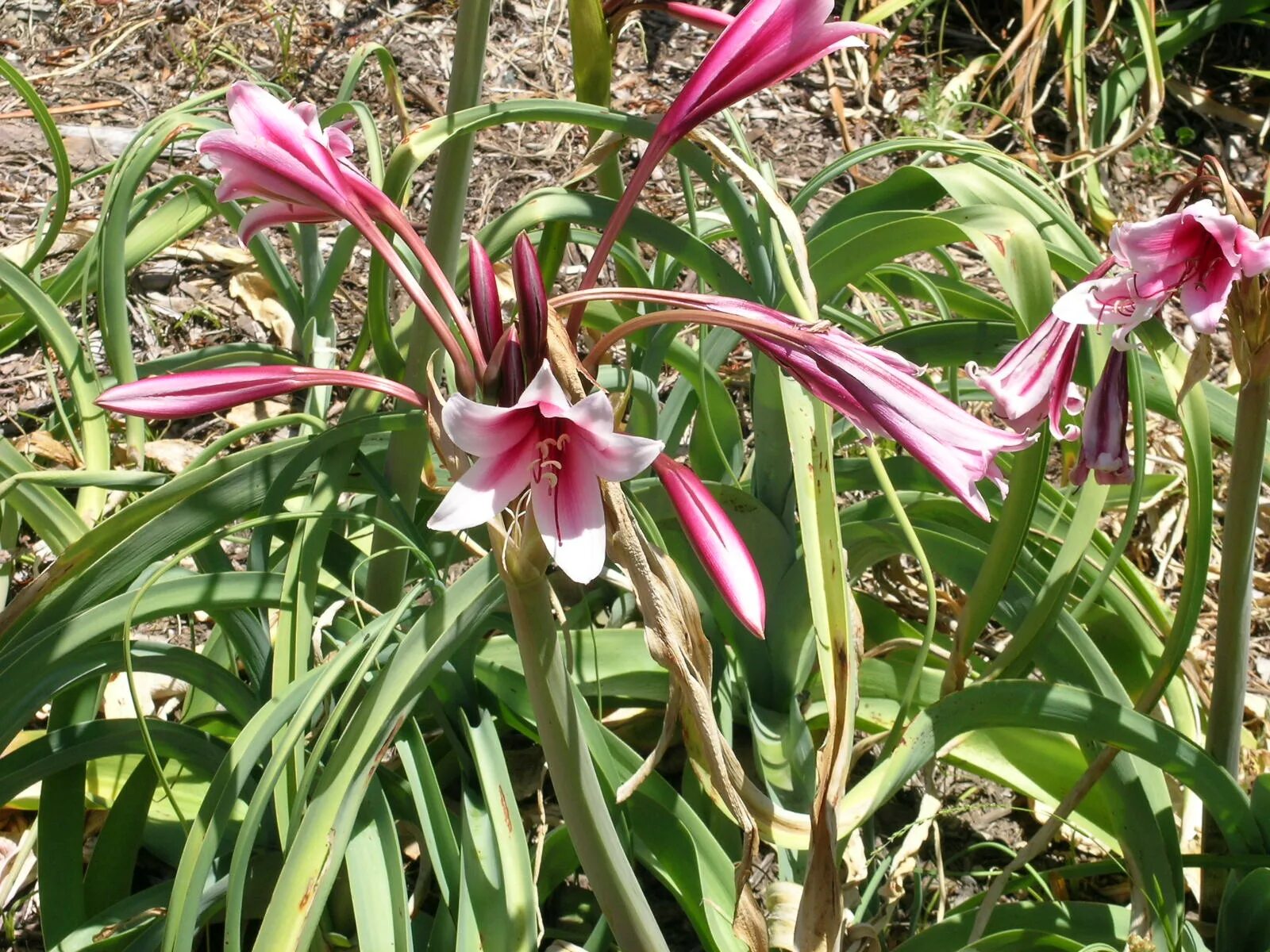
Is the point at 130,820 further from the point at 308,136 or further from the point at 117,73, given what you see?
the point at 117,73

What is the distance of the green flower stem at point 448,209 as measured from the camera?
1.26 metres

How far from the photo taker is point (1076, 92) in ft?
8.70

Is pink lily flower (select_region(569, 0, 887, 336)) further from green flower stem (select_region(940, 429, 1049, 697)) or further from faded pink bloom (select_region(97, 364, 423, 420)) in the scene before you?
green flower stem (select_region(940, 429, 1049, 697))

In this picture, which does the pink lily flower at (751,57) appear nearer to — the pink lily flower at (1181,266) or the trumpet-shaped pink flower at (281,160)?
the trumpet-shaped pink flower at (281,160)

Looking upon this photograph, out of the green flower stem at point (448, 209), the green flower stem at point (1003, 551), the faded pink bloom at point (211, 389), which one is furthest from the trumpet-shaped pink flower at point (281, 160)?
the green flower stem at point (1003, 551)

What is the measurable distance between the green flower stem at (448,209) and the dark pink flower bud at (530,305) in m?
0.45

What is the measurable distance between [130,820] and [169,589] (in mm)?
338

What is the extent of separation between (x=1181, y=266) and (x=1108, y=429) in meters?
0.24

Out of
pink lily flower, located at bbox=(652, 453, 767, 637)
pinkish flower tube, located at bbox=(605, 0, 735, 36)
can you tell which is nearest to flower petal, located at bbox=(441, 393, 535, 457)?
pink lily flower, located at bbox=(652, 453, 767, 637)

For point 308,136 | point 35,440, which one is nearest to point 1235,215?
point 308,136

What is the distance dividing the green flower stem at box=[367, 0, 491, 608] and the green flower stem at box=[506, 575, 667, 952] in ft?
1.43

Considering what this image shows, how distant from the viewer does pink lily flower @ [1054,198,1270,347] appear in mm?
912

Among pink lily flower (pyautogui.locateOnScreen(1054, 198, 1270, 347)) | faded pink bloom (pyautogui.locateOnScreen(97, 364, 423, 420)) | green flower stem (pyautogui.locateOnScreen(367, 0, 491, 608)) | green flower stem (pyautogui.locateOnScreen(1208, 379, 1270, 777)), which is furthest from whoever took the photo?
green flower stem (pyautogui.locateOnScreen(367, 0, 491, 608))

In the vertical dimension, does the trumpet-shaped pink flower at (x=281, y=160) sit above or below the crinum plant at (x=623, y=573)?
above
